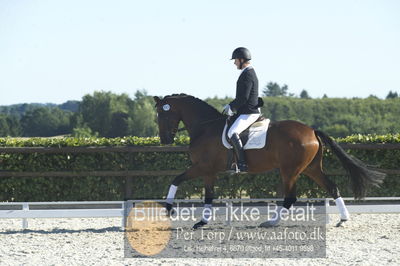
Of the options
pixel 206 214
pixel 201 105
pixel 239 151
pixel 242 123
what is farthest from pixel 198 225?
pixel 201 105

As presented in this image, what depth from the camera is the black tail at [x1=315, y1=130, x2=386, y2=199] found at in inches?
304

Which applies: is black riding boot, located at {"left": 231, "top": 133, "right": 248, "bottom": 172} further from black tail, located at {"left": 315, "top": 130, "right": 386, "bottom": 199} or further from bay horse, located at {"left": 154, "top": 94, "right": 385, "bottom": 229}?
black tail, located at {"left": 315, "top": 130, "right": 386, "bottom": 199}

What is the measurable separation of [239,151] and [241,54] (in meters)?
1.30

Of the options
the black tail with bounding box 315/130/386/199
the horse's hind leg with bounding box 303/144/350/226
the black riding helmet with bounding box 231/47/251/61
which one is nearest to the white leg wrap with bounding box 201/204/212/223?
the horse's hind leg with bounding box 303/144/350/226

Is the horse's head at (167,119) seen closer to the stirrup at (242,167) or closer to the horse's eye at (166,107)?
the horse's eye at (166,107)

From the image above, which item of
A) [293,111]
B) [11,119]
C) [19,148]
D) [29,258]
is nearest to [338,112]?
[293,111]

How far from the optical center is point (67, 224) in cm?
866

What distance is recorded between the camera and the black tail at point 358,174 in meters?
7.72

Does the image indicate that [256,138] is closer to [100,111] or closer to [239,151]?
[239,151]

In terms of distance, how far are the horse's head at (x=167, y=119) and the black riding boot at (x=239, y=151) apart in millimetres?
1050

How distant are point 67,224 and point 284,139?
3610 millimetres

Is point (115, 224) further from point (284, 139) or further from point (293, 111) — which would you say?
point (293, 111)

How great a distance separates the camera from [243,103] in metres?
7.48

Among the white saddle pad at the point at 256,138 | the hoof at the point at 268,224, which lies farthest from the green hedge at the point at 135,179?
the white saddle pad at the point at 256,138
